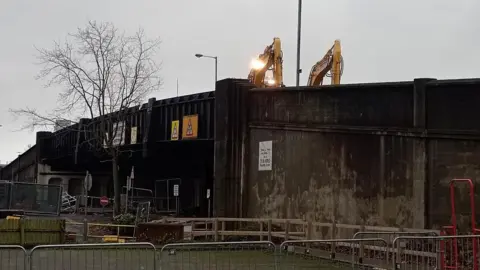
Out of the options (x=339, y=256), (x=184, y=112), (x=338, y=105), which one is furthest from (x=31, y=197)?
(x=339, y=256)

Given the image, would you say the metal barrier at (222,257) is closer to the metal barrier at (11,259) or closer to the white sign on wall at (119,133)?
the metal barrier at (11,259)

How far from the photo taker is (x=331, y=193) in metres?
19.9

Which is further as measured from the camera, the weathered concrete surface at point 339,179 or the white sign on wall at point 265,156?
the white sign on wall at point 265,156

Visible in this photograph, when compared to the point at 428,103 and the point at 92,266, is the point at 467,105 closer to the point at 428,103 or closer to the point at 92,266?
the point at 428,103

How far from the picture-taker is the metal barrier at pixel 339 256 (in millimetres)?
13156

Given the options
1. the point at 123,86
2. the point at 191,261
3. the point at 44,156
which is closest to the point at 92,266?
the point at 191,261

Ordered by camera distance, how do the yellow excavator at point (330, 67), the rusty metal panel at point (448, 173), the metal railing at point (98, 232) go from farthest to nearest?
the yellow excavator at point (330, 67) → the metal railing at point (98, 232) → the rusty metal panel at point (448, 173)

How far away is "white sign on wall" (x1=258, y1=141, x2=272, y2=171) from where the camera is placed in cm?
2283

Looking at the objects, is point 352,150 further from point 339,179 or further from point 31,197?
point 31,197

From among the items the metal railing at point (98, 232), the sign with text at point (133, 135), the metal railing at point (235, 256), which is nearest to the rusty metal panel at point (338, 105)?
the metal railing at point (235, 256)

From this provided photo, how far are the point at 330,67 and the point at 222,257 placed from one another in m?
22.7

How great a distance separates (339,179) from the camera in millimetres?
19656

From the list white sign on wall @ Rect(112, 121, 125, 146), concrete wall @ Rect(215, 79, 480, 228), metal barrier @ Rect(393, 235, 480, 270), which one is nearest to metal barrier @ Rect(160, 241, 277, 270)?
metal barrier @ Rect(393, 235, 480, 270)

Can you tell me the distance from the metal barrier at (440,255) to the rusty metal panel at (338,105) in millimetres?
5853
